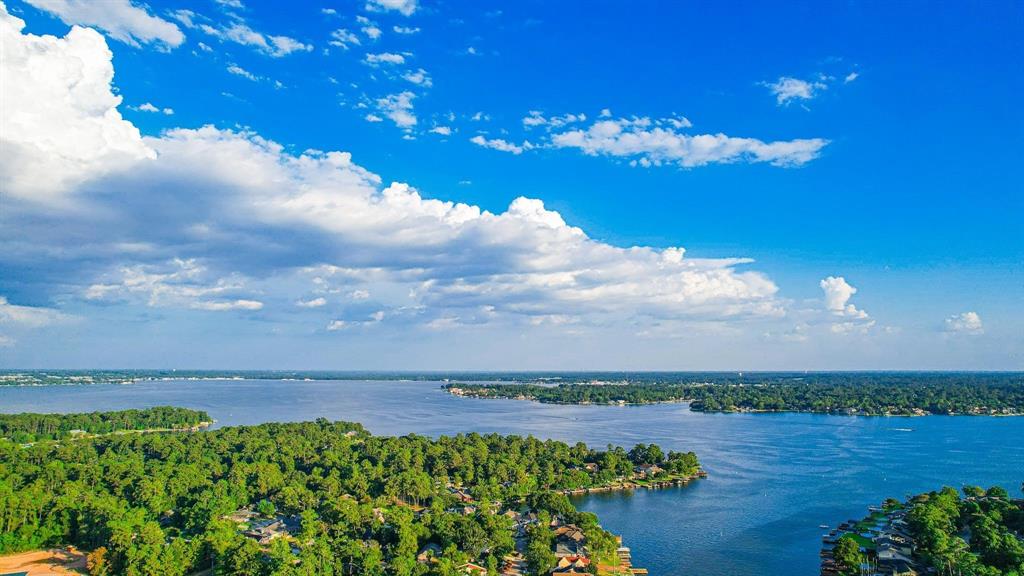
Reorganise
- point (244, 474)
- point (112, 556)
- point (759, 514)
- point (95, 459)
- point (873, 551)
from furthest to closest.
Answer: point (95, 459), point (244, 474), point (759, 514), point (873, 551), point (112, 556)

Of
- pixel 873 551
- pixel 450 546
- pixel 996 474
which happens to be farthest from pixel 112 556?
pixel 996 474

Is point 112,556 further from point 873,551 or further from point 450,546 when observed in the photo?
point 873,551

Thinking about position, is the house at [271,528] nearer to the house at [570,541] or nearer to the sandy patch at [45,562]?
the sandy patch at [45,562]

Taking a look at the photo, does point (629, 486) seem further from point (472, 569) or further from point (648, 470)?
point (472, 569)

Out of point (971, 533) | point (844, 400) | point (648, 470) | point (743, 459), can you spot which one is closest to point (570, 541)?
point (971, 533)

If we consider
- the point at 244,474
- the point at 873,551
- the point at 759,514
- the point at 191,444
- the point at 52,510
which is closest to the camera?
the point at 873,551

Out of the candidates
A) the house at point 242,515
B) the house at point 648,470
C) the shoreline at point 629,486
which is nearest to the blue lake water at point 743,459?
the shoreline at point 629,486
